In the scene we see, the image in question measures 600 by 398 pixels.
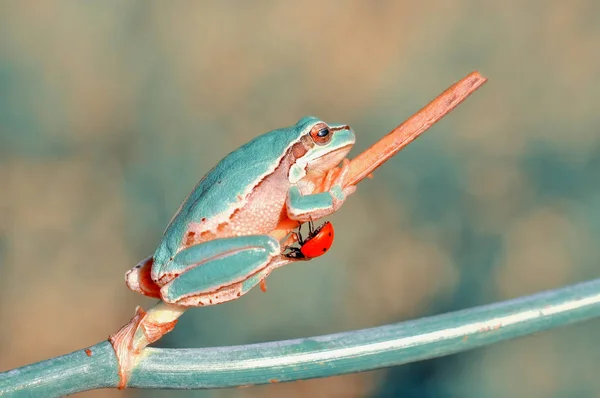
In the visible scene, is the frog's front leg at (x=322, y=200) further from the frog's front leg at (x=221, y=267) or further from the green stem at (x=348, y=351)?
the green stem at (x=348, y=351)

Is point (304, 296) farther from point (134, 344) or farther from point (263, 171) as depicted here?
point (134, 344)

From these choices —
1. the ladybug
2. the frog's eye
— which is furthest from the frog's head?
the ladybug

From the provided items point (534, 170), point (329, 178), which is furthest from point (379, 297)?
point (329, 178)

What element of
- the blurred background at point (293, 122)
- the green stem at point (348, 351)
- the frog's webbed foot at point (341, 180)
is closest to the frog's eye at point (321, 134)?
the frog's webbed foot at point (341, 180)

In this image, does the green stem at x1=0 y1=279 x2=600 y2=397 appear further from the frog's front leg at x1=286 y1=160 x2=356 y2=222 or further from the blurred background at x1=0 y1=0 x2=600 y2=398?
the blurred background at x1=0 y1=0 x2=600 y2=398

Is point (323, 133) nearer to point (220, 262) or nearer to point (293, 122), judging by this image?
point (220, 262)

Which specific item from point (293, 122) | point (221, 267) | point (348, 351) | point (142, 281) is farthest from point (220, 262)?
point (293, 122)
